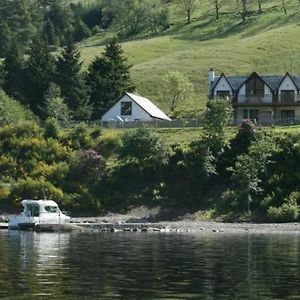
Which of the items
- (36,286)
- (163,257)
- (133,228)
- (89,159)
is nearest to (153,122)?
(89,159)

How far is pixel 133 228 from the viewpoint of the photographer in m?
74.9

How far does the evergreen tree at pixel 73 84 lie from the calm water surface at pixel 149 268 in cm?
5762

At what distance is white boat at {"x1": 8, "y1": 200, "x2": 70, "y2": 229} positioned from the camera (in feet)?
250

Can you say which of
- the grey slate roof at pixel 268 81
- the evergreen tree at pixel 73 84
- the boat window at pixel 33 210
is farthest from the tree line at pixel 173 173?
the evergreen tree at pixel 73 84

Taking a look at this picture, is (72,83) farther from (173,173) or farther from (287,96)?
(173,173)

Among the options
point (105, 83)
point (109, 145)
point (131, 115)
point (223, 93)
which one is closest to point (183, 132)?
point (109, 145)

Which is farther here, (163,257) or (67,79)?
(67,79)

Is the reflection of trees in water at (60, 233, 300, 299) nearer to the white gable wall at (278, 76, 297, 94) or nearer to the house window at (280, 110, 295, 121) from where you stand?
the house window at (280, 110, 295, 121)

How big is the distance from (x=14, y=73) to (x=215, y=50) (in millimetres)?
47788

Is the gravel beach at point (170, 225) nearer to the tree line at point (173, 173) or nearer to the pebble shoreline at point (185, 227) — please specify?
the pebble shoreline at point (185, 227)

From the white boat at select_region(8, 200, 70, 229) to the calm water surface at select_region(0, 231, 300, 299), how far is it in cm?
1144

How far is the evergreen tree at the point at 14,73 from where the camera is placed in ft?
423

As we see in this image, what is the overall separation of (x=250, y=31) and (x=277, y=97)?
6972 cm

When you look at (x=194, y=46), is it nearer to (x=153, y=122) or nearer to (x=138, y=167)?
(x=153, y=122)
